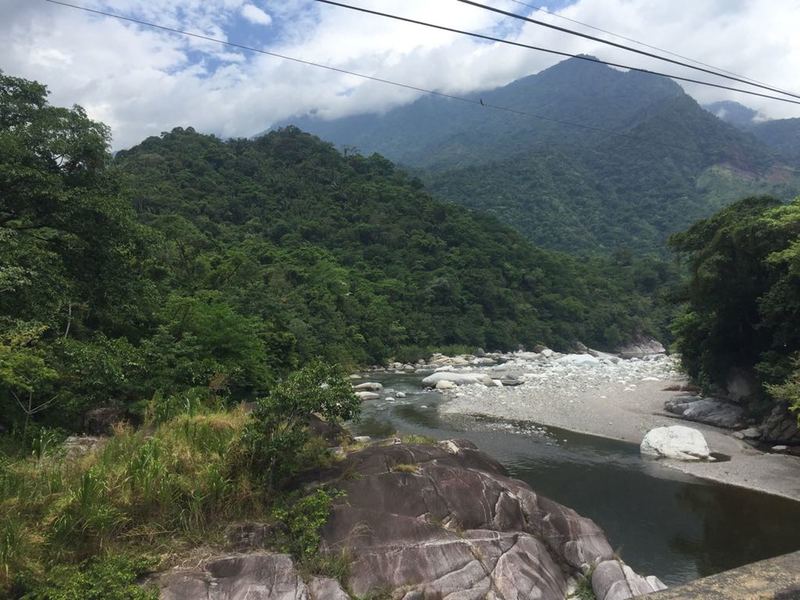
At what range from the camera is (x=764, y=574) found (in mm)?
2895

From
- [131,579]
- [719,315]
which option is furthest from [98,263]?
[719,315]

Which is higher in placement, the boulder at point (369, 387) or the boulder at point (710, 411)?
the boulder at point (710, 411)

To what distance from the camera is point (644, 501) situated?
1307 cm

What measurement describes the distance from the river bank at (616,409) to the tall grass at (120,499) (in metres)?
13.7

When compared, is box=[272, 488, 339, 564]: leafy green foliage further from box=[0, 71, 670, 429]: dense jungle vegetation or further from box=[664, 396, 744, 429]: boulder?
box=[664, 396, 744, 429]: boulder

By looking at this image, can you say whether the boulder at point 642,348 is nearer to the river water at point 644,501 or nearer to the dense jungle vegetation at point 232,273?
the dense jungle vegetation at point 232,273

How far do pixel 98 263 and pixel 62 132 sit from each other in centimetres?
448

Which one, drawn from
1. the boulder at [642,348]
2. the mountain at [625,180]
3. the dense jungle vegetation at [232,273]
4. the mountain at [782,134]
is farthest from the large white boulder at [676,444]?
the mountain at [782,134]

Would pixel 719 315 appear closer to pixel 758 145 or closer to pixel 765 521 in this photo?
pixel 765 521

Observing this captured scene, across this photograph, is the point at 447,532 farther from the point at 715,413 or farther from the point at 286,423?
the point at 715,413

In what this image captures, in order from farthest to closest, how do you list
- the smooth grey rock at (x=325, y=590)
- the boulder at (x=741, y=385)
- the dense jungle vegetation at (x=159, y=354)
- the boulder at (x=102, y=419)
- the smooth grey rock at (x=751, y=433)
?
1. the boulder at (x=741, y=385)
2. the smooth grey rock at (x=751, y=433)
3. the boulder at (x=102, y=419)
4. the dense jungle vegetation at (x=159, y=354)
5. the smooth grey rock at (x=325, y=590)

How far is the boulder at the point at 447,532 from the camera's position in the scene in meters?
6.82

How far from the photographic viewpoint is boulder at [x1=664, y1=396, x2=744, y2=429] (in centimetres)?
2034

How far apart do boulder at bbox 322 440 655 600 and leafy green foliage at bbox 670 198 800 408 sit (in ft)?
31.3
